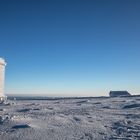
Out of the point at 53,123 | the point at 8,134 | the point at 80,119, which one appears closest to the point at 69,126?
the point at 53,123

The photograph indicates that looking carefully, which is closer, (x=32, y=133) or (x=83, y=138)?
(x=83, y=138)

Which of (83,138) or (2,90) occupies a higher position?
(2,90)

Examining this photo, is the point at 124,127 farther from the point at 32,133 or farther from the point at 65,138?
the point at 32,133

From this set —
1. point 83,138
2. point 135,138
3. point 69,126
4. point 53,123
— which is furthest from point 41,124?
point 135,138

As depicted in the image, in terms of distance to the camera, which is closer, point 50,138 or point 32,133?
point 50,138

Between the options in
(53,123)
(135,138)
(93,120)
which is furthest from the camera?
(93,120)

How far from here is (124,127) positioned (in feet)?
38.6

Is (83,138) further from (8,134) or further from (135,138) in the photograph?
(8,134)

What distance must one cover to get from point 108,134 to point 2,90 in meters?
28.7

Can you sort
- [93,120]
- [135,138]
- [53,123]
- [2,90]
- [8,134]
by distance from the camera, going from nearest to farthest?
[135,138] → [8,134] → [53,123] → [93,120] → [2,90]

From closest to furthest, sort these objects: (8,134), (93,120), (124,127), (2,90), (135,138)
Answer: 1. (135,138)
2. (8,134)
3. (124,127)
4. (93,120)
5. (2,90)

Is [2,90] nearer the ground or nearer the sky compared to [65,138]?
nearer the sky

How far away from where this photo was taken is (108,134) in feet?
34.5

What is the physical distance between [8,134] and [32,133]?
97 cm
